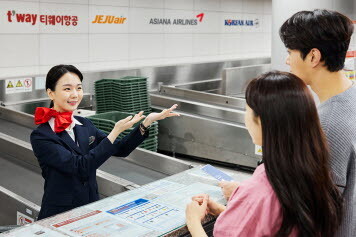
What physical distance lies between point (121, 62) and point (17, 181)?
3598mm

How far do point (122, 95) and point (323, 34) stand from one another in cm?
417

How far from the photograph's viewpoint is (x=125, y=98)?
5594 mm

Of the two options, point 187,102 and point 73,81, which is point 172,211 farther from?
point 187,102

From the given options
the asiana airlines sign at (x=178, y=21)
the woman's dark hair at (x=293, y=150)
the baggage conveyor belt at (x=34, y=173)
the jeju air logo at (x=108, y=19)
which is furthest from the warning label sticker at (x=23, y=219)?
the asiana airlines sign at (x=178, y=21)

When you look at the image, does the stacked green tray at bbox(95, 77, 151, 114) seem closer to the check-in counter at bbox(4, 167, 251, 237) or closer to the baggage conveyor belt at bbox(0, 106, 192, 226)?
the baggage conveyor belt at bbox(0, 106, 192, 226)

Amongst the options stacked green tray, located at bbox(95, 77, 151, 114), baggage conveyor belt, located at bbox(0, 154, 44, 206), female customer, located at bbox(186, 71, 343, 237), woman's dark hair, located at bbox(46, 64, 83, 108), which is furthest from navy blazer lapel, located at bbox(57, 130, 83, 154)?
stacked green tray, located at bbox(95, 77, 151, 114)

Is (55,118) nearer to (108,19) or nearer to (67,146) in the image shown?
(67,146)

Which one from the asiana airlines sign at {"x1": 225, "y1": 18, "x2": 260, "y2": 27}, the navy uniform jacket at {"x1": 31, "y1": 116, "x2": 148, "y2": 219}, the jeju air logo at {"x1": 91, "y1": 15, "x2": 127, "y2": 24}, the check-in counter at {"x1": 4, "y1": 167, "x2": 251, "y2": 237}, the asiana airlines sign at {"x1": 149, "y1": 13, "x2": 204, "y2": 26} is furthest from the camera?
the asiana airlines sign at {"x1": 225, "y1": 18, "x2": 260, "y2": 27}

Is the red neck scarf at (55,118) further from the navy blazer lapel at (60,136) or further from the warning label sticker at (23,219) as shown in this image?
the warning label sticker at (23,219)

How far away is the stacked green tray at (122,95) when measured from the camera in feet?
18.4

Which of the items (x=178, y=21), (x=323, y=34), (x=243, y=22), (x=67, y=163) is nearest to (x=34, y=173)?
(x=67, y=163)

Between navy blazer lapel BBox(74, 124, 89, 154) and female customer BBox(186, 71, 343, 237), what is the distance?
48.8 inches

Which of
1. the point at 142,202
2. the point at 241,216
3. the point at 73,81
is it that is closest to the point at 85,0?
the point at 73,81

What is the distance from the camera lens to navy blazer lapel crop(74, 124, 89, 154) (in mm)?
2492
